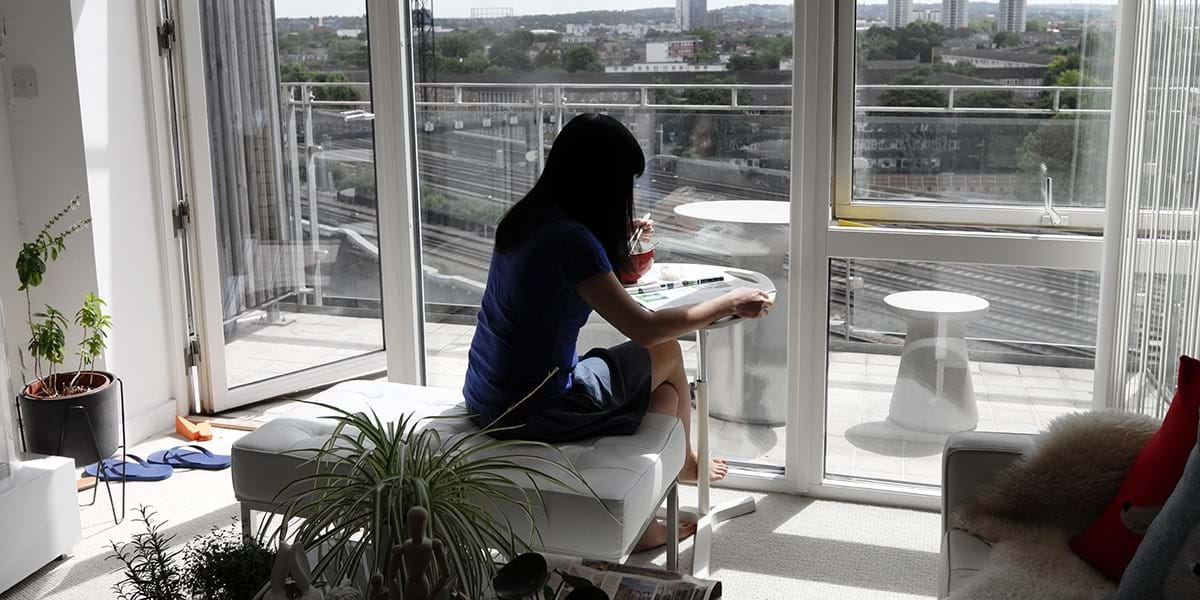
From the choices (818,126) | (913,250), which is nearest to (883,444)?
(913,250)

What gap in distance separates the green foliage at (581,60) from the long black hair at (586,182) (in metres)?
0.74

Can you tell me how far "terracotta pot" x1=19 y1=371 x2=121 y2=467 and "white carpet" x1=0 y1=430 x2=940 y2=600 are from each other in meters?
0.22

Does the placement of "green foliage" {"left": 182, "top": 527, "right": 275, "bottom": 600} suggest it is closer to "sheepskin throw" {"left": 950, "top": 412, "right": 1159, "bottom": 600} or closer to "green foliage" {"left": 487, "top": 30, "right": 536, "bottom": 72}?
"sheepskin throw" {"left": 950, "top": 412, "right": 1159, "bottom": 600}

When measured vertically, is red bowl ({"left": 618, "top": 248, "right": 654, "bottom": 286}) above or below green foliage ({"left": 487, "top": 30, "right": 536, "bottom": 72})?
below

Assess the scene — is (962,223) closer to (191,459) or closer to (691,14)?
(691,14)

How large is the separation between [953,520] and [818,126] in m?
1.32

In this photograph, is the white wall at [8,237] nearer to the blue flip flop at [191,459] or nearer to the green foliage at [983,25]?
the blue flip flop at [191,459]

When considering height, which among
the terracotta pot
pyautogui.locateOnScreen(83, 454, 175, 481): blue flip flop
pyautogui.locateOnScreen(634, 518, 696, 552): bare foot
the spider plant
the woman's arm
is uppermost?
the woman's arm

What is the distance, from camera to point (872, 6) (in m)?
3.22

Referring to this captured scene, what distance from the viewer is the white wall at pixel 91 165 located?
3.79 meters

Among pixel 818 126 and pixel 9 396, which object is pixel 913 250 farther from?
pixel 9 396

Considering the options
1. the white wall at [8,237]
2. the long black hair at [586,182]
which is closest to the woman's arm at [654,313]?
the long black hair at [586,182]

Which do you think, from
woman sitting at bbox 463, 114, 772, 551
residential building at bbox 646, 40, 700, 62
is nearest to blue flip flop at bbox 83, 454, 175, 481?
woman sitting at bbox 463, 114, 772, 551

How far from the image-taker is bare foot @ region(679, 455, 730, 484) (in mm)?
3381
